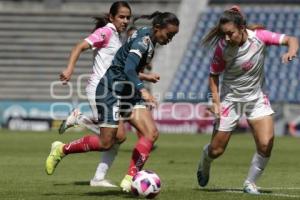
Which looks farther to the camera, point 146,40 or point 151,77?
point 151,77

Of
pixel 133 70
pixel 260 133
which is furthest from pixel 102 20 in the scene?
pixel 260 133

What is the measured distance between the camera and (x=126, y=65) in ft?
30.2

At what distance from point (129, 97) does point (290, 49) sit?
1.92 m

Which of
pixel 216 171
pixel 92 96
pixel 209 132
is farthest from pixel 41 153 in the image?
pixel 209 132

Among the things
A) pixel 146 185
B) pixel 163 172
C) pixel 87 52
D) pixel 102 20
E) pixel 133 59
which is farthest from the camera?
pixel 87 52

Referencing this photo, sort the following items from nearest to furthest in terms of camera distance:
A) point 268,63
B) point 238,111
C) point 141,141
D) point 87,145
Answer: point 141,141, point 87,145, point 238,111, point 268,63

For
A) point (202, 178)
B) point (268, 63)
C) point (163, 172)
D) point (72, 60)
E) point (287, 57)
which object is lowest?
point (268, 63)

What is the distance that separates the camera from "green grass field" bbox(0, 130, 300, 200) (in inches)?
380

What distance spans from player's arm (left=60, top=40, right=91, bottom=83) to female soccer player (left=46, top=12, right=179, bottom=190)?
41cm

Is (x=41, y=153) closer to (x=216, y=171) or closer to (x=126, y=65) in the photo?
(x=216, y=171)

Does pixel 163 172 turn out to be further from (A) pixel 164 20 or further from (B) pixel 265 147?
(A) pixel 164 20

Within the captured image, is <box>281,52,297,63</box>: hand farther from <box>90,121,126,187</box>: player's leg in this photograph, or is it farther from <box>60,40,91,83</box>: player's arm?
<box>90,121,126,187</box>: player's leg

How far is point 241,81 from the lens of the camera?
995cm

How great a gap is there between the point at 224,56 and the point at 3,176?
405 cm
